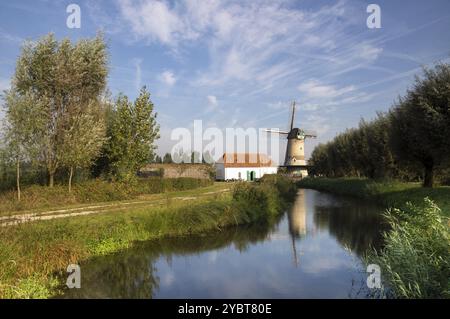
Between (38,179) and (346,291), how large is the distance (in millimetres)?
21435

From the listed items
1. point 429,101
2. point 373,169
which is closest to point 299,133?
point 373,169

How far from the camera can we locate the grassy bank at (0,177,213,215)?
795 inches

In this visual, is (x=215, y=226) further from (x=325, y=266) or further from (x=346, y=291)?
(x=346, y=291)

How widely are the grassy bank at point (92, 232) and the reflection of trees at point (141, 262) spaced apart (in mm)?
540

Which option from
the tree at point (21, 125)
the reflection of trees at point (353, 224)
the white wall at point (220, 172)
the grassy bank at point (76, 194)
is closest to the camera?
the reflection of trees at point (353, 224)

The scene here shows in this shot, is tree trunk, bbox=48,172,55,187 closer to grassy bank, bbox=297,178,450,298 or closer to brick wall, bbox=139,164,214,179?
brick wall, bbox=139,164,214,179

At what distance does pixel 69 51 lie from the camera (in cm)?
2519

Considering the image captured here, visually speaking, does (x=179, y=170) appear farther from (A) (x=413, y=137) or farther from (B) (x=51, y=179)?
(A) (x=413, y=137)

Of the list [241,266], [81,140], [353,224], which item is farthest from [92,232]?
[353,224]

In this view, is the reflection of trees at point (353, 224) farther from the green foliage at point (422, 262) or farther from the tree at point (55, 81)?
the tree at point (55, 81)

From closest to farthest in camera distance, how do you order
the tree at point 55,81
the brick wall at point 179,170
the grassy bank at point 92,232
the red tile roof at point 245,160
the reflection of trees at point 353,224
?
the grassy bank at point 92,232, the reflection of trees at point 353,224, the tree at point 55,81, the brick wall at point 179,170, the red tile roof at point 245,160

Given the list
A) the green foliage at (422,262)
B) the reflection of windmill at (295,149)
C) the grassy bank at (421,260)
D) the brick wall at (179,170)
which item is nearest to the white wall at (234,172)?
the reflection of windmill at (295,149)

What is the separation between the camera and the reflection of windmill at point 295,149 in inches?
2854

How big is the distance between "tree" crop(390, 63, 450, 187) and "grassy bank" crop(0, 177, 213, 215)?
19.1 m
